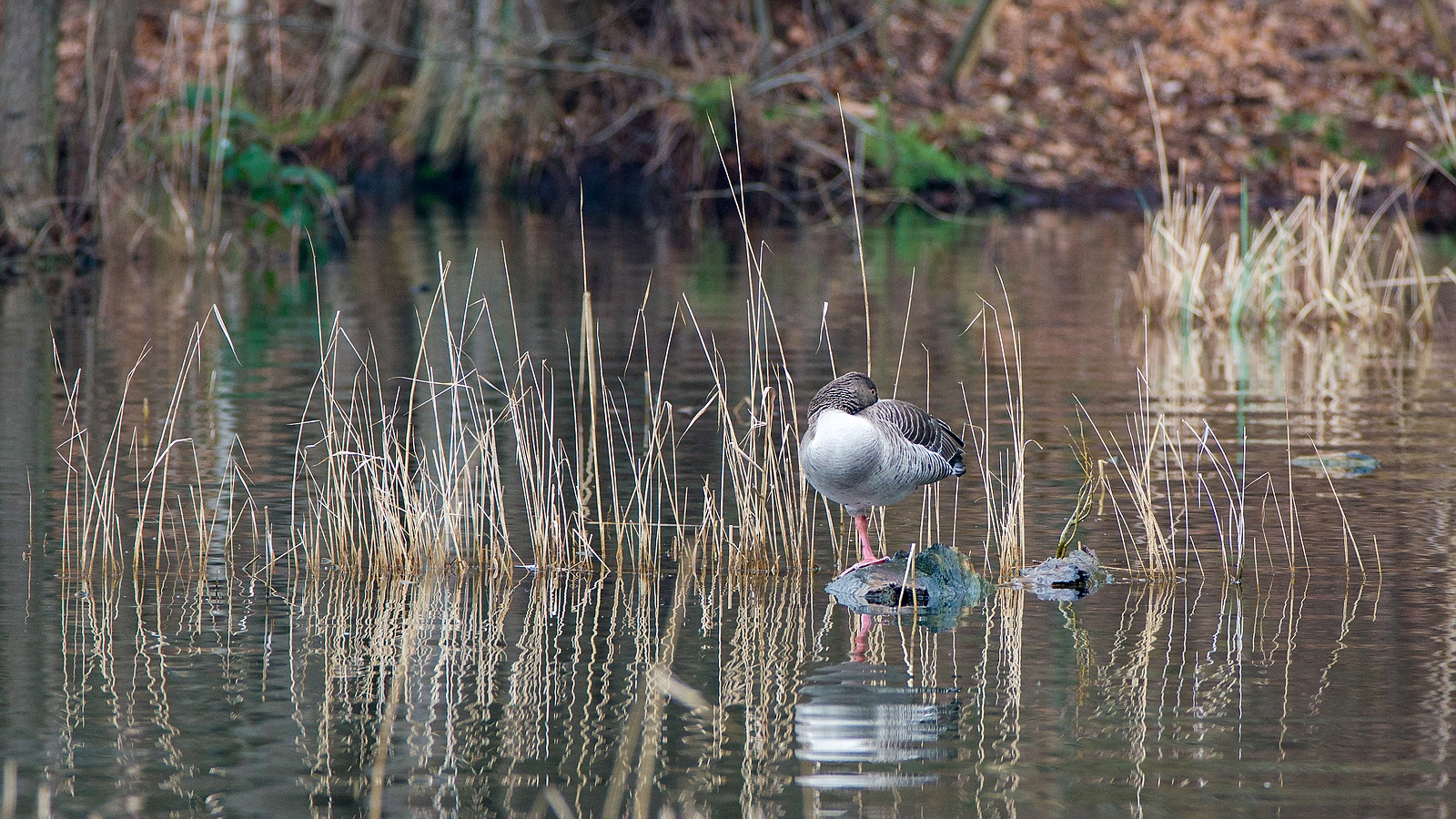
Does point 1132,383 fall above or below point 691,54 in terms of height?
below

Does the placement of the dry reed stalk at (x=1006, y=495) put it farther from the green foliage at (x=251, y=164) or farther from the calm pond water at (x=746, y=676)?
the green foliage at (x=251, y=164)

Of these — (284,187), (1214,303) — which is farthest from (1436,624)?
(284,187)

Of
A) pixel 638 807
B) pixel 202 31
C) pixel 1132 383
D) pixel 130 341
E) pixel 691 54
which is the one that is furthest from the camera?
pixel 202 31

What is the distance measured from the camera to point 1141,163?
3109 cm

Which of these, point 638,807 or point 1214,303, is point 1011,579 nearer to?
point 638,807

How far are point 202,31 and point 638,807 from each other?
3720cm

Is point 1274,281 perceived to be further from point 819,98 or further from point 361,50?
point 361,50

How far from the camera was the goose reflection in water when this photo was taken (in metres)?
5.50

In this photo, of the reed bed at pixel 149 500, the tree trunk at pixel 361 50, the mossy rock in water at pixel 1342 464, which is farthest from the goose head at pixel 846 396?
the tree trunk at pixel 361 50

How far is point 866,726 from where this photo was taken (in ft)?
19.6

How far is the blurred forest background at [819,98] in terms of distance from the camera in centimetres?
2917

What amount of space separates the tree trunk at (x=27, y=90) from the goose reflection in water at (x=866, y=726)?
47.3 feet

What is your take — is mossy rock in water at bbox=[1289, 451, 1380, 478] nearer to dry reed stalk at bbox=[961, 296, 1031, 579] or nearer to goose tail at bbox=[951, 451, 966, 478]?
dry reed stalk at bbox=[961, 296, 1031, 579]

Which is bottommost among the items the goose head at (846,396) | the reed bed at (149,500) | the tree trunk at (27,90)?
the reed bed at (149,500)
